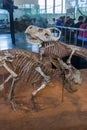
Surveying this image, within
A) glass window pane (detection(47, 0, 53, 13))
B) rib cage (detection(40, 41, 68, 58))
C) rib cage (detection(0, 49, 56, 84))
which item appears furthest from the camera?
glass window pane (detection(47, 0, 53, 13))

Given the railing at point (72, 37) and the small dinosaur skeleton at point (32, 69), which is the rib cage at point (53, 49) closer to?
the small dinosaur skeleton at point (32, 69)

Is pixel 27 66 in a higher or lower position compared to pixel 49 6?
lower

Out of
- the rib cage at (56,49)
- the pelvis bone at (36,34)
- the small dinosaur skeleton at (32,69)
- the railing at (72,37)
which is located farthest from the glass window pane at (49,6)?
the small dinosaur skeleton at (32,69)

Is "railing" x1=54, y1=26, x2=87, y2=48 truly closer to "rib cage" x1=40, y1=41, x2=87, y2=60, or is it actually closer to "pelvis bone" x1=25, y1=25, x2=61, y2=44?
"rib cage" x1=40, y1=41, x2=87, y2=60

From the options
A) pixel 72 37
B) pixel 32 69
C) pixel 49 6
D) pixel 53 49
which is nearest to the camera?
pixel 32 69

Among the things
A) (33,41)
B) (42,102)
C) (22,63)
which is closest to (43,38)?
(33,41)

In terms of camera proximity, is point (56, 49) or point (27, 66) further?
point (56, 49)

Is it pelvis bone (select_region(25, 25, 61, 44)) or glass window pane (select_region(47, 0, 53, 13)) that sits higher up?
glass window pane (select_region(47, 0, 53, 13))

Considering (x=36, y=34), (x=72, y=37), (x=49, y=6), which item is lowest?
(x=72, y=37)

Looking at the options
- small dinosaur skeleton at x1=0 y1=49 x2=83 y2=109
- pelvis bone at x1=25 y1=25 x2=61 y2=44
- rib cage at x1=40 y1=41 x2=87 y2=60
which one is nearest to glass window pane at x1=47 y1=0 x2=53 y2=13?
rib cage at x1=40 y1=41 x2=87 y2=60

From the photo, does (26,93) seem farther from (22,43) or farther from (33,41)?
(22,43)

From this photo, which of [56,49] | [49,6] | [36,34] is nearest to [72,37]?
[49,6]

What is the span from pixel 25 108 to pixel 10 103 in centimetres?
8

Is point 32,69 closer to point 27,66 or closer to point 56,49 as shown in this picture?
point 27,66
